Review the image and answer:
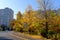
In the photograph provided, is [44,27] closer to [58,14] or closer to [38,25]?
[38,25]

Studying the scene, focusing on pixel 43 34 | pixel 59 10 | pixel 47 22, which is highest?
pixel 59 10

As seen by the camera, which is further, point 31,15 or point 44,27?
point 31,15

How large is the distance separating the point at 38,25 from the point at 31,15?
15.1 metres

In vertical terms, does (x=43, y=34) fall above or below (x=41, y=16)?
below

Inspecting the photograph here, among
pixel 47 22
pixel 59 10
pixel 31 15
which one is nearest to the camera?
pixel 47 22

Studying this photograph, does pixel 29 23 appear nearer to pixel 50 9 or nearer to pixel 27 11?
pixel 27 11

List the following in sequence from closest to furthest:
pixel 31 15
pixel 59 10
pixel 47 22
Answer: pixel 47 22 → pixel 59 10 → pixel 31 15

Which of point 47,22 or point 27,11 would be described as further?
point 27,11

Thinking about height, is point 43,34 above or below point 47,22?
below

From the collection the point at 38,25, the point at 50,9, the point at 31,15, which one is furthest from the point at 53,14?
the point at 31,15

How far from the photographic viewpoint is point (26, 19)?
58906 mm

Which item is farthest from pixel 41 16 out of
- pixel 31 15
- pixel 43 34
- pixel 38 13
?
pixel 31 15

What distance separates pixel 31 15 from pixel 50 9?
17.6 meters

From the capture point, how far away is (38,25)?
4178 cm
